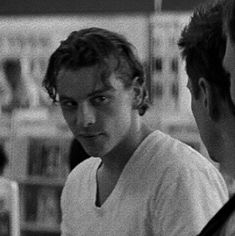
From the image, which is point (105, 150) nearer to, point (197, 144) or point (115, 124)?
point (115, 124)

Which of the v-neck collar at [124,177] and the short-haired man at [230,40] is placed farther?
the v-neck collar at [124,177]

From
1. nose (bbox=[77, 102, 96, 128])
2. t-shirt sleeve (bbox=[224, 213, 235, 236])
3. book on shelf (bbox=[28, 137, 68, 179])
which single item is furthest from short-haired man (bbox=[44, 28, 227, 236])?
book on shelf (bbox=[28, 137, 68, 179])

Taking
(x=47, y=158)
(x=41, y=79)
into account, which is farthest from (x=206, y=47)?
(x=47, y=158)

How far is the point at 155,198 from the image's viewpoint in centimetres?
138

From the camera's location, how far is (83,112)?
1558 millimetres

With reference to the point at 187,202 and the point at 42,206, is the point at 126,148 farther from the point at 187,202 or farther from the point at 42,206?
the point at 42,206

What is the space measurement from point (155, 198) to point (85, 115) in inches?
12.1

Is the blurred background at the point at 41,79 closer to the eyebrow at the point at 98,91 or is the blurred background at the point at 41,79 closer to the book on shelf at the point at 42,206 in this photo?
the book on shelf at the point at 42,206

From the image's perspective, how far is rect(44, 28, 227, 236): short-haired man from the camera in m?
1.37

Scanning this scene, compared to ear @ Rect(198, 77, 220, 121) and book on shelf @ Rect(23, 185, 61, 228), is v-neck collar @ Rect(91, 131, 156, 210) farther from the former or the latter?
book on shelf @ Rect(23, 185, 61, 228)

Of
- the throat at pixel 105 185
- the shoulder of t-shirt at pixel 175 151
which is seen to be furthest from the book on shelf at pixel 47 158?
the shoulder of t-shirt at pixel 175 151

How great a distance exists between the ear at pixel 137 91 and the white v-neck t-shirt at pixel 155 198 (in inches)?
5.5

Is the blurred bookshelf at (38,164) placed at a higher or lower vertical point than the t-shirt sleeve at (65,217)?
lower

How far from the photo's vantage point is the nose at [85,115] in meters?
1.56
